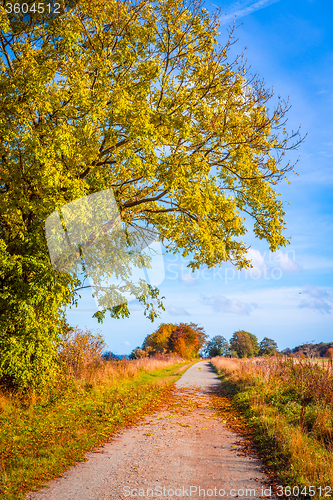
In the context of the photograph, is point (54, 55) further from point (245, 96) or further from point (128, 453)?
point (128, 453)

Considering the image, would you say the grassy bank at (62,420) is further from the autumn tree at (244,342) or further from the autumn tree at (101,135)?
the autumn tree at (244,342)

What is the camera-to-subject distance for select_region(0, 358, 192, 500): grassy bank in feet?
17.5

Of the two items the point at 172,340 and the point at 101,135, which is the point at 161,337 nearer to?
the point at 172,340

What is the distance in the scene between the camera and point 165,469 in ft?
17.3

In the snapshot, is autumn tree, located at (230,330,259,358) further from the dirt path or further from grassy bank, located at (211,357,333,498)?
the dirt path

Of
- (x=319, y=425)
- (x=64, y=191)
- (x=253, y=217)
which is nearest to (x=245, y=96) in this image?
(x=253, y=217)

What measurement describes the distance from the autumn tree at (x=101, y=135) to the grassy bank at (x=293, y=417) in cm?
469

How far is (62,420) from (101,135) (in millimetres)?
8194

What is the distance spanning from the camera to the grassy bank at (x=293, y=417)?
16.1 ft

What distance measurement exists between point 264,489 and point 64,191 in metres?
7.80

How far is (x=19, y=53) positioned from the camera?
409 inches

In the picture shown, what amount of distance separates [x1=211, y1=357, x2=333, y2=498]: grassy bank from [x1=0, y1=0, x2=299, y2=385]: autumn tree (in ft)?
15.4

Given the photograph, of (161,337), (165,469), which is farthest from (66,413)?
(161,337)

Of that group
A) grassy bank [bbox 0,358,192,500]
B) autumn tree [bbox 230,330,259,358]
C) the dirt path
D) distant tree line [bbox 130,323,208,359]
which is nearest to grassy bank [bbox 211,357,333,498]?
the dirt path
